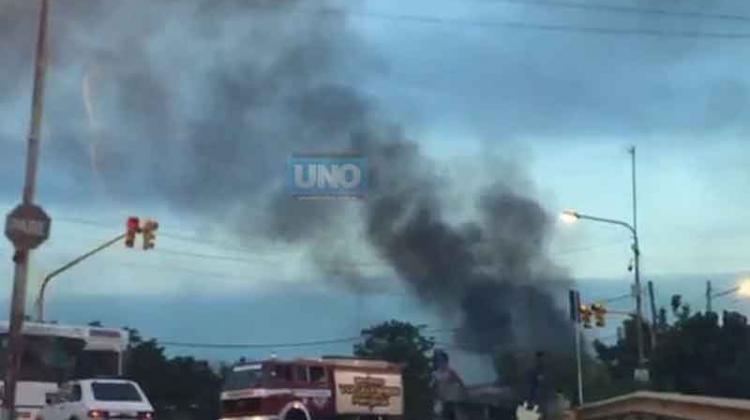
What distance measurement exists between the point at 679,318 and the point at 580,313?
16301mm

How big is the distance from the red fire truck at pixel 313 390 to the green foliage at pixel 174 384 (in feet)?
28.1

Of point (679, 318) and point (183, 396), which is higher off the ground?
point (679, 318)

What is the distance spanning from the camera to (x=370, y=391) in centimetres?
4041

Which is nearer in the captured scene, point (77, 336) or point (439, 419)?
point (77, 336)

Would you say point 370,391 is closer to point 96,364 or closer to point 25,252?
point 96,364

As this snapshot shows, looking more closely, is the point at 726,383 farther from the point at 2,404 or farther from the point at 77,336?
the point at 2,404

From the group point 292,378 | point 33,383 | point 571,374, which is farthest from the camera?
point 571,374

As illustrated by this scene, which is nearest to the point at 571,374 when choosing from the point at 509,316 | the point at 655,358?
the point at 655,358

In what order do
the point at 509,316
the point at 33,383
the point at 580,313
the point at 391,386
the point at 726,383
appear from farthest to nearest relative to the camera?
the point at 509,316
the point at 726,383
the point at 580,313
the point at 391,386
the point at 33,383

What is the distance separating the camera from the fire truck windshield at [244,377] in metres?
36.1

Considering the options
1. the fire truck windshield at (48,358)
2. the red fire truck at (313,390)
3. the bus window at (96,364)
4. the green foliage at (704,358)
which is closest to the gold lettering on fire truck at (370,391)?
the red fire truck at (313,390)

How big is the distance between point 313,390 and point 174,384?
17352 millimetres

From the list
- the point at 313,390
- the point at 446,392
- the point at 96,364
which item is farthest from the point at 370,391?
the point at 446,392

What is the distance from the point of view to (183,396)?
52594 millimetres
